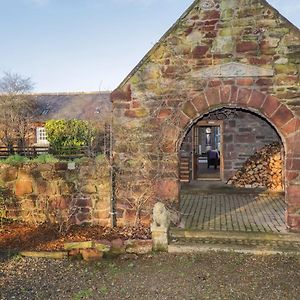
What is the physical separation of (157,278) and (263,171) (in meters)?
8.20

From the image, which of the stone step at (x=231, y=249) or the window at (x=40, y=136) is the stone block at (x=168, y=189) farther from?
the window at (x=40, y=136)

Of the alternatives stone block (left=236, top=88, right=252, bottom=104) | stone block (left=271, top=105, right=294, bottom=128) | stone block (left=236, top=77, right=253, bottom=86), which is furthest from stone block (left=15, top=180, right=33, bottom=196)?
stone block (left=271, top=105, right=294, bottom=128)

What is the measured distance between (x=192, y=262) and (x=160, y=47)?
4.58 metres

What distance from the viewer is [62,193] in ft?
27.0

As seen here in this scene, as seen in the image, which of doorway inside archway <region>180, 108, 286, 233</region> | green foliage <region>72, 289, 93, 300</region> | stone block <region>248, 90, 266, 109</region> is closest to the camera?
green foliage <region>72, 289, 93, 300</region>

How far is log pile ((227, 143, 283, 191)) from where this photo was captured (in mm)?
12398

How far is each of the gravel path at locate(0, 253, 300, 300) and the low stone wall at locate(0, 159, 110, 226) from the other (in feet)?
6.46

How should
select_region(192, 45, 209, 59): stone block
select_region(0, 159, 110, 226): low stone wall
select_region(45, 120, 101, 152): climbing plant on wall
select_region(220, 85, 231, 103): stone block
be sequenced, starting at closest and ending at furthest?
select_region(220, 85, 231, 103): stone block
select_region(192, 45, 209, 59): stone block
select_region(0, 159, 110, 226): low stone wall
select_region(45, 120, 101, 152): climbing plant on wall

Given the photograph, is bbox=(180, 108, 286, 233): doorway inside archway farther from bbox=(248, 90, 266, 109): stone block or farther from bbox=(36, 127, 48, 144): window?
bbox=(36, 127, 48, 144): window

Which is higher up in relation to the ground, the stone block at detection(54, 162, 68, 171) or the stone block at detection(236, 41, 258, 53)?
the stone block at detection(236, 41, 258, 53)

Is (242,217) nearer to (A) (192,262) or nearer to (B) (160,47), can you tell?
(A) (192,262)

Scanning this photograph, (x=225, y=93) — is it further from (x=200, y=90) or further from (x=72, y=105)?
(x=72, y=105)

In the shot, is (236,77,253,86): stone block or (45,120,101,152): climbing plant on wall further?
(45,120,101,152): climbing plant on wall

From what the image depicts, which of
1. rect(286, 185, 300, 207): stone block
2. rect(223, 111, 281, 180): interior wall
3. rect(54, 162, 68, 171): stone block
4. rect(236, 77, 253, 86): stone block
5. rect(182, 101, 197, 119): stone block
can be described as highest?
rect(236, 77, 253, 86): stone block
